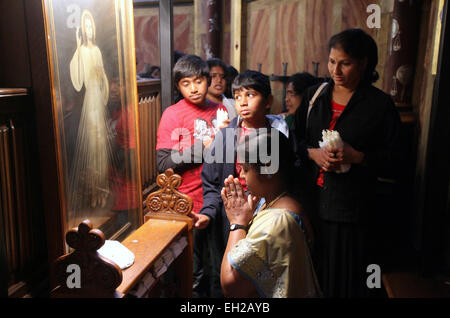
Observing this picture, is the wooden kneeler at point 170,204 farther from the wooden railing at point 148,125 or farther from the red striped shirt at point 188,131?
the wooden railing at point 148,125

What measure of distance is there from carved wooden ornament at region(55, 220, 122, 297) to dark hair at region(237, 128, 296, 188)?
0.61 meters

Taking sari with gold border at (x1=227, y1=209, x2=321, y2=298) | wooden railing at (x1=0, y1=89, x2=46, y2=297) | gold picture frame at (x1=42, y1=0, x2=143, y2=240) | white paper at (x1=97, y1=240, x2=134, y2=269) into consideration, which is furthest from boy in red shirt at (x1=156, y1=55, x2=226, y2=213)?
sari with gold border at (x1=227, y1=209, x2=321, y2=298)

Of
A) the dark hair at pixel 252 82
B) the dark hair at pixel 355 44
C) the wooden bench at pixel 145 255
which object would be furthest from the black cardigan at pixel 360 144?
the wooden bench at pixel 145 255

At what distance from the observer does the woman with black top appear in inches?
84.0

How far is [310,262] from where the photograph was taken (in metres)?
1.46

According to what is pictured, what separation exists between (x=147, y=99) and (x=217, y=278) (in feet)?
5.71

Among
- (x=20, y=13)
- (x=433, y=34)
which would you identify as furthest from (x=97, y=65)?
(x=433, y=34)

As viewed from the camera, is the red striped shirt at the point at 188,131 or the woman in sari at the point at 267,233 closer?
the woman in sari at the point at 267,233

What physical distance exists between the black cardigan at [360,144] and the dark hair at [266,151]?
0.86 m

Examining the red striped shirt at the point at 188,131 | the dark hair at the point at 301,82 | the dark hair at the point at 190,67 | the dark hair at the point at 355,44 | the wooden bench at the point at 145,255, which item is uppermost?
the dark hair at the point at 355,44

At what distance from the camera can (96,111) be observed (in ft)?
6.74

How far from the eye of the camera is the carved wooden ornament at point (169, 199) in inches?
83.9

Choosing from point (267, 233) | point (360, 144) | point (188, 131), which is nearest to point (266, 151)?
point (267, 233)
